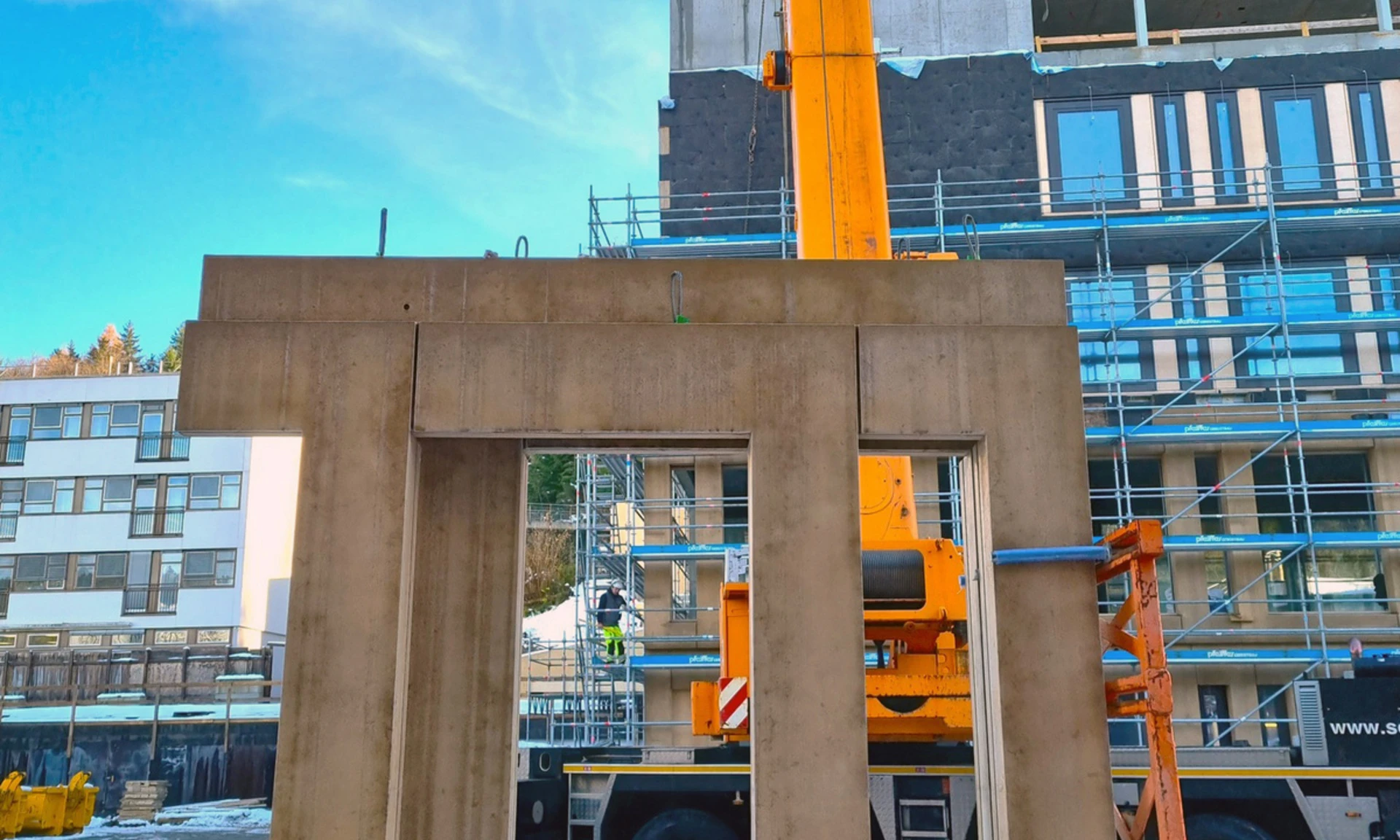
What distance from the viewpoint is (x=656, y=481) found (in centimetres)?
2467

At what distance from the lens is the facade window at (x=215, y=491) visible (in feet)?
163

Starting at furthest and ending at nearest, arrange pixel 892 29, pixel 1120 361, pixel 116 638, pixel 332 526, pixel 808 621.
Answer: pixel 116 638
pixel 892 29
pixel 1120 361
pixel 332 526
pixel 808 621

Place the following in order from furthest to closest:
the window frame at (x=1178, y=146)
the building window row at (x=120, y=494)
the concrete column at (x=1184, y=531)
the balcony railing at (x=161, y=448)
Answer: the balcony railing at (x=161, y=448) < the building window row at (x=120, y=494) < the window frame at (x=1178, y=146) < the concrete column at (x=1184, y=531)

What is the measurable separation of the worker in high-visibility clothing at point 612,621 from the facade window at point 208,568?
30197 mm

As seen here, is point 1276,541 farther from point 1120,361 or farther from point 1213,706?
point 1120,361

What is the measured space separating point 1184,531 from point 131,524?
4047 centimetres

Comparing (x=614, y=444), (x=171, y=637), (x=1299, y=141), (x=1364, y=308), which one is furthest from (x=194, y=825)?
(x=1299, y=141)

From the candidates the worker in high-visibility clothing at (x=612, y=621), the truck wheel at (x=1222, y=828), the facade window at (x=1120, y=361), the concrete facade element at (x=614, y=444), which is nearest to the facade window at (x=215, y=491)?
the worker in high-visibility clothing at (x=612, y=621)

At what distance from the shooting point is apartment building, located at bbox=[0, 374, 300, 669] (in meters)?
48.8

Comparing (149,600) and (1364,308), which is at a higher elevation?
(1364,308)

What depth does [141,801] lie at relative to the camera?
30641 millimetres

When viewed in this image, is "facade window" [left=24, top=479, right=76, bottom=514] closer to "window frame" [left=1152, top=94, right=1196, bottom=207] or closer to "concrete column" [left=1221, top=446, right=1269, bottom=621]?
"window frame" [left=1152, top=94, right=1196, bottom=207]

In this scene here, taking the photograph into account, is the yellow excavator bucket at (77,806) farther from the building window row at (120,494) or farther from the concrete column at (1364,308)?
the concrete column at (1364,308)

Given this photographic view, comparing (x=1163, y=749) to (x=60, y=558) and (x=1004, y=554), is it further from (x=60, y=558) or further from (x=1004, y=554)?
(x=60, y=558)
